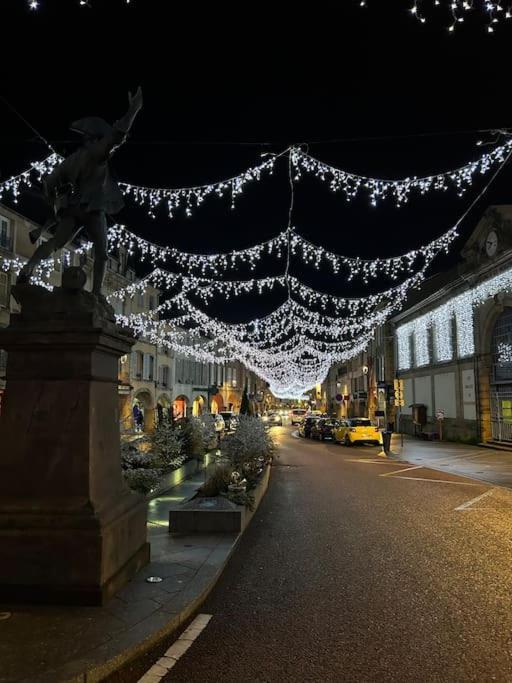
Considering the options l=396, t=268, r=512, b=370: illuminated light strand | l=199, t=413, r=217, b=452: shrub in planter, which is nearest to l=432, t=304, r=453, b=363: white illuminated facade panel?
l=396, t=268, r=512, b=370: illuminated light strand

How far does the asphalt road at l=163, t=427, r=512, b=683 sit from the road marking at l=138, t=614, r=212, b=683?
2.4 inches

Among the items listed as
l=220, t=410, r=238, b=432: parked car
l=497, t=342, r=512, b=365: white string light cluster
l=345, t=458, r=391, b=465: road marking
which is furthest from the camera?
l=497, t=342, r=512, b=365: white string light cluster

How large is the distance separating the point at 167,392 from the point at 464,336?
1059 inches

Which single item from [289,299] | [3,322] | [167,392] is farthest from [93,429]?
[167,392]

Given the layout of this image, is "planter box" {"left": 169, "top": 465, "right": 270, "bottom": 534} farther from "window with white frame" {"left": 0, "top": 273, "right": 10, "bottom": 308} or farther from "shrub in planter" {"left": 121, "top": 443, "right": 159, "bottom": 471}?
"window with white frame" {"left": 0, "top": 273, "right": 10, "bottom": 308}

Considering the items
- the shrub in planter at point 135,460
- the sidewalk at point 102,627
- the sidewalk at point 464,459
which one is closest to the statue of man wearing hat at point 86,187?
the sidewalk at point 102,627

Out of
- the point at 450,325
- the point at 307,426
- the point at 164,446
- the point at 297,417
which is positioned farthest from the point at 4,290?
the point at 297,417

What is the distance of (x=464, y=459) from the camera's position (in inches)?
757

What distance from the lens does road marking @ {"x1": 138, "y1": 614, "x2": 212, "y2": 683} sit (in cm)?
358

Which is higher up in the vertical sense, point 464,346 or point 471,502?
point 464,346

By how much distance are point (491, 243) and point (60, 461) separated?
77.4 feet

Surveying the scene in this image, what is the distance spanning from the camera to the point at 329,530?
808cm

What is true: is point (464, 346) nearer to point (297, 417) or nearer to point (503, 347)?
point (503, 347)

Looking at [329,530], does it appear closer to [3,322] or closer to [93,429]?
[93,429]
